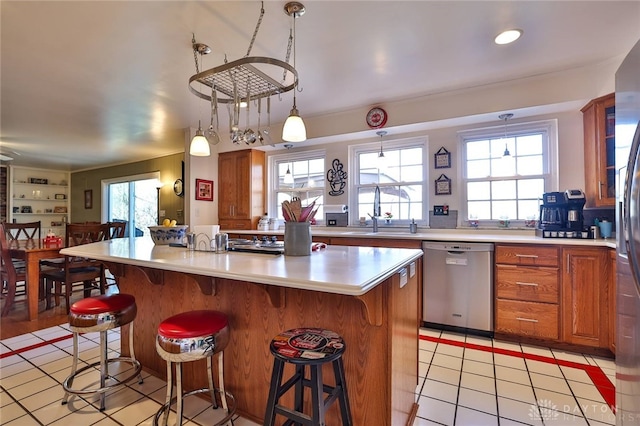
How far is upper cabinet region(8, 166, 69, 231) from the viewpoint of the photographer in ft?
24.0

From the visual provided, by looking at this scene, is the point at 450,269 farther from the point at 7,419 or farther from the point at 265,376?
the point at 7,419

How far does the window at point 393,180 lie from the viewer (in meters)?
3.78

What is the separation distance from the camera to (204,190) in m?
4.62

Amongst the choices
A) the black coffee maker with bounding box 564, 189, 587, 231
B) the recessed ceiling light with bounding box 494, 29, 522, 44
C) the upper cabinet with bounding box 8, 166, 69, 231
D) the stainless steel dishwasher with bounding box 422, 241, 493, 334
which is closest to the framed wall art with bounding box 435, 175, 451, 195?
the stainless steel dishwasher with bounding box 422, 241, 493, 334

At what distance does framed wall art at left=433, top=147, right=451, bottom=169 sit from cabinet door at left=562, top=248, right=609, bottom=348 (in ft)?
4.90

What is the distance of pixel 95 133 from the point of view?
4742mm

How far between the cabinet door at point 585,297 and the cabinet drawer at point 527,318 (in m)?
0.09

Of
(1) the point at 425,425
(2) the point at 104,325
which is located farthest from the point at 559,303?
(2) the point at 104,325

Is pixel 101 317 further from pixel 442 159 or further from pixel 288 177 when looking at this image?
pixel 442 159

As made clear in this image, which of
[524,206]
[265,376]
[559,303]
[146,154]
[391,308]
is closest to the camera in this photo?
[391,308]

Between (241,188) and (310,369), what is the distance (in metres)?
3.79

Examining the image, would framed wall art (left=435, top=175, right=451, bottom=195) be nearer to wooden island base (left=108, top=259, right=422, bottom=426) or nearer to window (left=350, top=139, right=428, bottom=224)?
window (left=350, top=139, right=428, bottom=224)

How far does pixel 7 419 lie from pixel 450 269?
3.34 metres

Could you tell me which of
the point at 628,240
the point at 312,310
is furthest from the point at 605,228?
the point at 312,310
